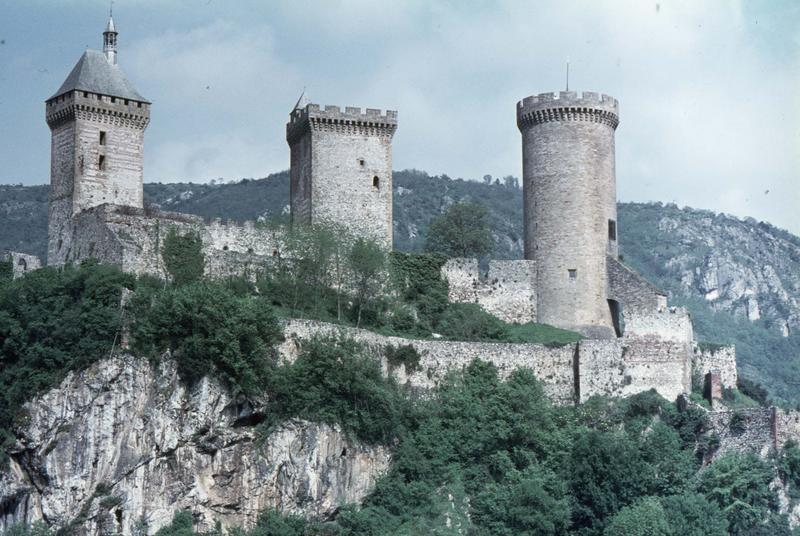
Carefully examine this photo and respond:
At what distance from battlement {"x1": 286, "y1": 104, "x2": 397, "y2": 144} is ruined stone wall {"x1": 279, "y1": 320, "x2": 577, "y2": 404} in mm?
10984

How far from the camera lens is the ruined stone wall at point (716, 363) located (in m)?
55.5

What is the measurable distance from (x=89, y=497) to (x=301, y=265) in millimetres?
13113

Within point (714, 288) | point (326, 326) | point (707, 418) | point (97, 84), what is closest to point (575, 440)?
point (707, 418)

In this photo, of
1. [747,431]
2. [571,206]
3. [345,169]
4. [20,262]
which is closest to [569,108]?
[571,206]

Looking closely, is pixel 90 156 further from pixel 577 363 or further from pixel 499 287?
pixel 577 363

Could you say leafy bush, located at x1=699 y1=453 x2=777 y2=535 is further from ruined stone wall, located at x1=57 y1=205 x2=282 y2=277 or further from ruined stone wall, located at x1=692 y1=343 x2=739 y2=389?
ruined stone wall, located at x1=57 y1=205 x2=282 y2=277

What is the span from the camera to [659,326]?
53781 mm

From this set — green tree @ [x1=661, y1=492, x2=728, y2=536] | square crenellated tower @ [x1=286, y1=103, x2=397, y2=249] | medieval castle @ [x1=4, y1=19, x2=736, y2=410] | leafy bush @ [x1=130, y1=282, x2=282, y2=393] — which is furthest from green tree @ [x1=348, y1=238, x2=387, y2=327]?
green tree @ [x1=661, y1=492, x2=728, y2=536]

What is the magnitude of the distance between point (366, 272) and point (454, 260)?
4.91m

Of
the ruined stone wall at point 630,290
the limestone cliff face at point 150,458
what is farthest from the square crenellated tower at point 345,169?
the limestone cliff face at point 150,458

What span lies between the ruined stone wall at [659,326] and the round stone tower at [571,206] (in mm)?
3369

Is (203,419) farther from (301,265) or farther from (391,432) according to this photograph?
(301,265)

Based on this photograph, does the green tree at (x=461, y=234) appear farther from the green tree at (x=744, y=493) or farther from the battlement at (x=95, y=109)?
the green tree at (x=744, y=493)

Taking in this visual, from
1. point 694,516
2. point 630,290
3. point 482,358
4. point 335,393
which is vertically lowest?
point 694,516
